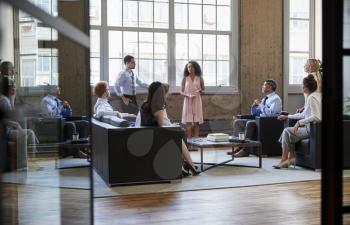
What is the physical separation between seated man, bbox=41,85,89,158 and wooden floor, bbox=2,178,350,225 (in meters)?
0.34

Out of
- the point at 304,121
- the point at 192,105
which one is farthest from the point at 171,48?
the point at 304,121

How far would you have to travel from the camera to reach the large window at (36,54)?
2.01 metres

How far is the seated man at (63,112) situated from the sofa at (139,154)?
1652mm

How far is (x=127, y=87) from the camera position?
8.14 metres

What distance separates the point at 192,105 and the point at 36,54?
20.1 ft

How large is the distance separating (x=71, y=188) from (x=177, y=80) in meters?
6.40

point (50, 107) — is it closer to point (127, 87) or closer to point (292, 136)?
point (292, 136)

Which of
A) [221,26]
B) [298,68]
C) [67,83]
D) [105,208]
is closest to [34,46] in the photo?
[67,83]

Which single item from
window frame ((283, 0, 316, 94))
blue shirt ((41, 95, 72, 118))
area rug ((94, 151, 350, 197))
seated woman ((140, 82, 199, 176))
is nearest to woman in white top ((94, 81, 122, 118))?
area rug ((94, 151, 350, 197))

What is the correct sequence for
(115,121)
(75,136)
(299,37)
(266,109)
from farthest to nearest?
(299,37) < (266,109) < (115,121) < (75,136)

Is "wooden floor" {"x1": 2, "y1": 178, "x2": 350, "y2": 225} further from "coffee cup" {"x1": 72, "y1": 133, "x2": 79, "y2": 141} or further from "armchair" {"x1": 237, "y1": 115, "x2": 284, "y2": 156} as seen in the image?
"armchair" {"x1": 237, "y1": 115, "x2": 284, "y2": 156}

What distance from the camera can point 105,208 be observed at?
12.7 ft

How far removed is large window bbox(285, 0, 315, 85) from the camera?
32.6 ft

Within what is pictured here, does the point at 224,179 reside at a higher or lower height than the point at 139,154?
lower
